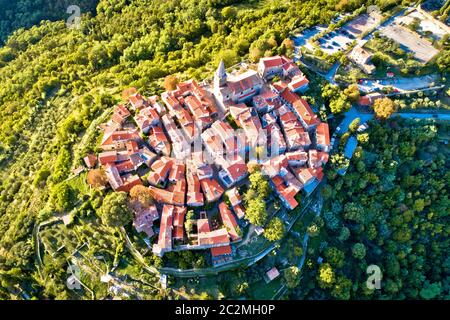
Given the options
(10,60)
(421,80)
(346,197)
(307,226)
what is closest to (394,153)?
(346,197)

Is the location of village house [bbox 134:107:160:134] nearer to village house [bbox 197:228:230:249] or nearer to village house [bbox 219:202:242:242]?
village house [bbox 219:202:242:242]

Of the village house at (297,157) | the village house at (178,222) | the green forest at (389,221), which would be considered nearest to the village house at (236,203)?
the village house at (178,222)

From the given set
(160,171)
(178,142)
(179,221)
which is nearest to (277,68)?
(178,142)

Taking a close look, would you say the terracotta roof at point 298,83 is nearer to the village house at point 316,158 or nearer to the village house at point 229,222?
the village house at point 316,158

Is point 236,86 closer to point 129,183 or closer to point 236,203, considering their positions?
point 236,203

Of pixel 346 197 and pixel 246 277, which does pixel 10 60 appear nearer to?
pixel 246 277

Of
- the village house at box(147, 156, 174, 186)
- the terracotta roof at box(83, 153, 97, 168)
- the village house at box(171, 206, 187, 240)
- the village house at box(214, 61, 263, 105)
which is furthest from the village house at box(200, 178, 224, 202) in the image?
the terracotta roof at box(83, 153, 97, 168)
